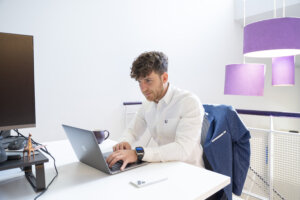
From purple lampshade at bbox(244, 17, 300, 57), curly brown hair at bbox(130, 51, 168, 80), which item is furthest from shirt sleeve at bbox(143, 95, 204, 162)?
purple lampshade at bbox(244, 17, 300, 57)

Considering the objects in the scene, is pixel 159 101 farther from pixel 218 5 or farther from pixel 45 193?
pixel 218 5

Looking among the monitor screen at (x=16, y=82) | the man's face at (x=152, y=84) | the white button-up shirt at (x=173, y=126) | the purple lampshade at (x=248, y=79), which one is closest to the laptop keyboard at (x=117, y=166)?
the white button-up shirt at (x=173, y=126)

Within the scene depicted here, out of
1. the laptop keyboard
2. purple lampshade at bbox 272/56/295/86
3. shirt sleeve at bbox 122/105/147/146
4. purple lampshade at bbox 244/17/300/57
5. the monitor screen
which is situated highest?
purple lampshade at bbox 244/17/300/57

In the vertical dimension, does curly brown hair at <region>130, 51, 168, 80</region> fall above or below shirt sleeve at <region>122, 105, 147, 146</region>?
above

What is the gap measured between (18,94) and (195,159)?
915 millimetres

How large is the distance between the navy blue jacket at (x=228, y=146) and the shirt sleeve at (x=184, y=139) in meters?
0.10

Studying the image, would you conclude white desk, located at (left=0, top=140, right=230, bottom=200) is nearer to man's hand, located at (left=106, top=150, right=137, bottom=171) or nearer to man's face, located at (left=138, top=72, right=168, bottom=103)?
man's hand, located at (left=106, top=150, right=137, bottom=171)

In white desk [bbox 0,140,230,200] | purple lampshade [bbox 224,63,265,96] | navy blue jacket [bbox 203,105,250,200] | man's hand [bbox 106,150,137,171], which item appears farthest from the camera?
purple lampshade [bbox 224,63,265,96]

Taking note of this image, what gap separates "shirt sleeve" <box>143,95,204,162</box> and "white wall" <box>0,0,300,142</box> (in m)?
1.83

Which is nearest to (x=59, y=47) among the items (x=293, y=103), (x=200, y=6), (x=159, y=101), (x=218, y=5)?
(x=159, y=101)

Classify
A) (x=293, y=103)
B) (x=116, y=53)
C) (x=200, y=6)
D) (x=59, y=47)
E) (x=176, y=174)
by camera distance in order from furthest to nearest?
1. (x=293, y=103)
2. (x=200, y=6)
3. (x=116, y=53)
4. (x=59, y=47)
5. (x=176, y=174)

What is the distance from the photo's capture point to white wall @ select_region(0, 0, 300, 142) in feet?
8.01

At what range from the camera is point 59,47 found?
256cm

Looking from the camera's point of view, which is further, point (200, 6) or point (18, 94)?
point (200, 6)
